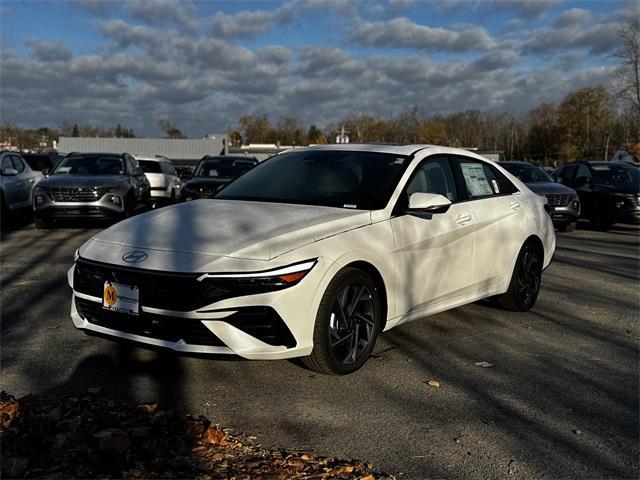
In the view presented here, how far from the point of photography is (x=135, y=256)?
3.96 m

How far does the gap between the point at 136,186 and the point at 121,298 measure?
980 cm

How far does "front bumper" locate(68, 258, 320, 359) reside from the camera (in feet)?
12.1

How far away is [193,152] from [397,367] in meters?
67.9

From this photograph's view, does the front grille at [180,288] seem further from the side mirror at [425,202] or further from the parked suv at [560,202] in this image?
the parked suv at [560,202]

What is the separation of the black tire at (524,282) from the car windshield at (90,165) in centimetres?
930

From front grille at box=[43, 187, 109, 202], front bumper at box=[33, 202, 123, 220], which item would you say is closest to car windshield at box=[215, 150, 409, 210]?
front bumper at box=[33, 202, 123, 220]

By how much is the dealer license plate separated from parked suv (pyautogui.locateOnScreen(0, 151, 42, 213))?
33.3 feet

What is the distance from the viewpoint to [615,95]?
51312 mm

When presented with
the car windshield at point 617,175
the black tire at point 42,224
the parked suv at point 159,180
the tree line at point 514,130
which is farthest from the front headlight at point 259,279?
the tree line at point 514,130

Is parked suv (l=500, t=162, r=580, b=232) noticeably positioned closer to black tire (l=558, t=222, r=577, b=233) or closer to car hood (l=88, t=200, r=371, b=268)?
black tire (l=558, t=222, r=577, b=233)

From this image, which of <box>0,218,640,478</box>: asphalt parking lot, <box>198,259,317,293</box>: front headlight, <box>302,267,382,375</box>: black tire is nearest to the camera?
<box>0,218,640,478</box>: asphalt parking lot

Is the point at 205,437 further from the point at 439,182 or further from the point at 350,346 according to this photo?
the point at 439,182

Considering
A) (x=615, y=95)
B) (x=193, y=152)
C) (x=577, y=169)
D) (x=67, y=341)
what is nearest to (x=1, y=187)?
(x=67, y=341)

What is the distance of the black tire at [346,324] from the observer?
13.1 ft
